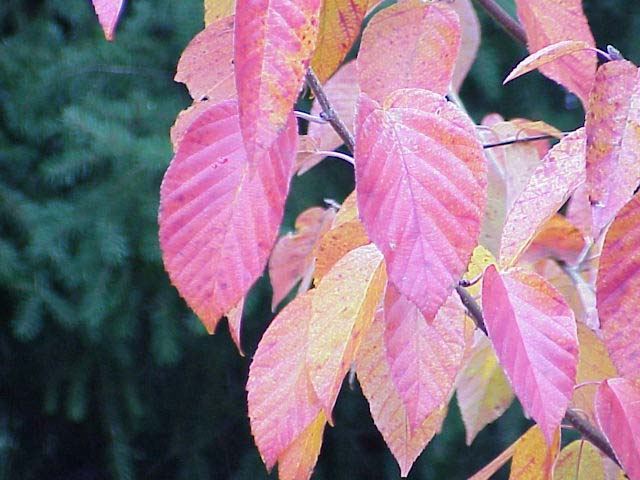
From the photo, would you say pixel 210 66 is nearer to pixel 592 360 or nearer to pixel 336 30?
pixel 336 30

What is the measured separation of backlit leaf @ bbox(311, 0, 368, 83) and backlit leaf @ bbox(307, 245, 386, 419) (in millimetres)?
118

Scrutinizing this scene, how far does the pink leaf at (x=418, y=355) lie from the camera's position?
410 mm

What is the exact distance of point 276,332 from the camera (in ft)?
1.51

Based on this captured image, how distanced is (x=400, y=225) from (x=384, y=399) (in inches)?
7.3

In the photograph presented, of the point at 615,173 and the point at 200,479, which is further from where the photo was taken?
the point at 200,479

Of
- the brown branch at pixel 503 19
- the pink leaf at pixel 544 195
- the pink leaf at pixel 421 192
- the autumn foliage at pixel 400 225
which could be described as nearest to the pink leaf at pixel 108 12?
the autumn foliage at pixel 400 225

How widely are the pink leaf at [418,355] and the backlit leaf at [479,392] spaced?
25 cm

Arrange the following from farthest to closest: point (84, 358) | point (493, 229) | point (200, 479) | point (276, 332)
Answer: point (200, 479)
point (84, 358)
point (493, 229)
point (276, 332)

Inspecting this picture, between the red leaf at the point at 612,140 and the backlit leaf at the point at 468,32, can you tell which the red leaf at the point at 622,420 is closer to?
the red leaf at the point at 612,140

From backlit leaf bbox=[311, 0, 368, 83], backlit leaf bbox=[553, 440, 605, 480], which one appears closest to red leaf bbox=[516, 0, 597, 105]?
backlit leaf bbox=[311, 0, 368, 83]

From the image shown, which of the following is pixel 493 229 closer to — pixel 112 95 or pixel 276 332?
pixel 276 332

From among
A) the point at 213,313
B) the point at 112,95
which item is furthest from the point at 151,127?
the point at 213,313

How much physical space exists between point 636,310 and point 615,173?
0.18 ft

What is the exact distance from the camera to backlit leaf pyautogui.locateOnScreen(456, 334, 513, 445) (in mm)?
672
